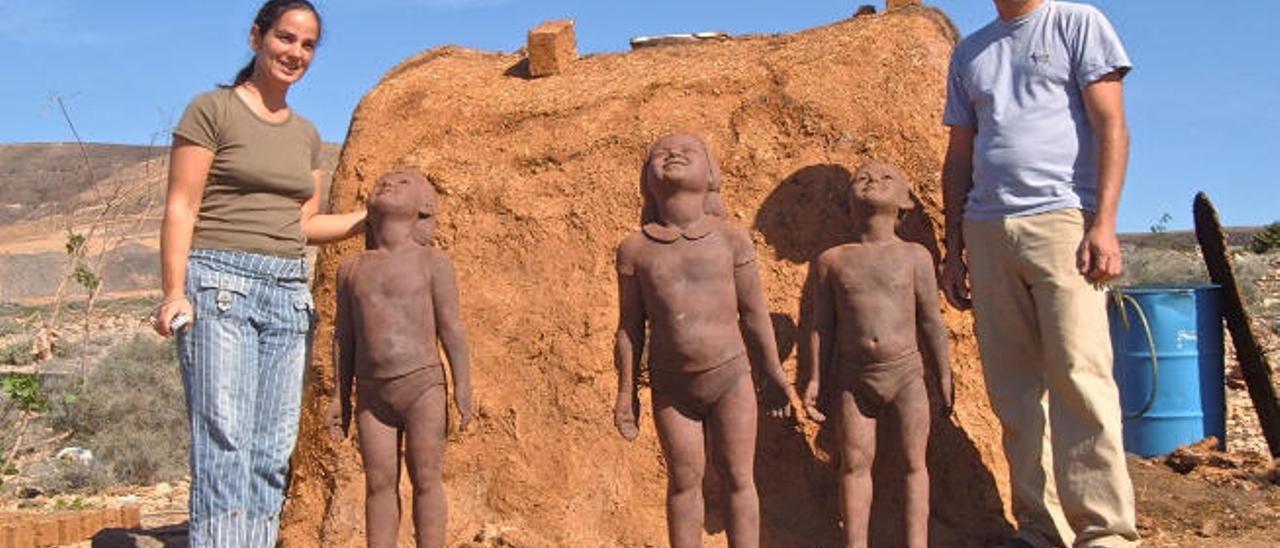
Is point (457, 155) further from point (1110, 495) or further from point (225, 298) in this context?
point (1110, 495)

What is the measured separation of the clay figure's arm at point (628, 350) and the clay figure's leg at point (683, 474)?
0.36 feet

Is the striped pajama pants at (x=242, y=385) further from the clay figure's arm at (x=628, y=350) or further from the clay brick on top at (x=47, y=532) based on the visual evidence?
the clay brick on top at (x=47, y=532)

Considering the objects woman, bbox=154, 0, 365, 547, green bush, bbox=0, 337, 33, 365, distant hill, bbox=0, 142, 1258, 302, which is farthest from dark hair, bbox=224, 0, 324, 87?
distant hill, bbox=0, 142, 1258, 302

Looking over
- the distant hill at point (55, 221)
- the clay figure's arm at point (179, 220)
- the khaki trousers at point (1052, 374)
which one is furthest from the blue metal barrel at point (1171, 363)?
the distant hill at point (55, 221)

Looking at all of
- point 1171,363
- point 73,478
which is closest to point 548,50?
point 1171,363

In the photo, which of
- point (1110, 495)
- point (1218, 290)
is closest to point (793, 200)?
point (1110, 495)

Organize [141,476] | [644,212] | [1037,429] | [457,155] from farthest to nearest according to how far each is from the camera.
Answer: [141,476] → [457,155] → [1037,429] → [644,212]

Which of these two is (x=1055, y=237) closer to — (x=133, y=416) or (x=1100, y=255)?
(x=1100, y=255)

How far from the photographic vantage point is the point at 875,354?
15.3ft

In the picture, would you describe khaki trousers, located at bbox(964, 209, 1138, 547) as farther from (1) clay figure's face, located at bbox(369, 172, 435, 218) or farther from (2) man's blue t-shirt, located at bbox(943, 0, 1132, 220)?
(1) clay figure's face, located at bbox(369, 172, 435, 218)

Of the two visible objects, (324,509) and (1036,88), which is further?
(324,509)

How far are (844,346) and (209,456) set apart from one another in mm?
2074

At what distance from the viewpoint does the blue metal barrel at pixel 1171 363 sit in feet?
23.4

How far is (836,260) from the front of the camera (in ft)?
15.8
